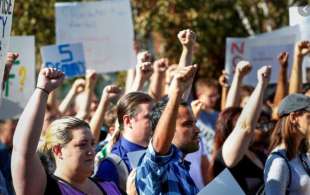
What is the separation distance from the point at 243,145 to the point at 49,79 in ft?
5.93

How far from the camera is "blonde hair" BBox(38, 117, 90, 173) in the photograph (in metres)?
4.58

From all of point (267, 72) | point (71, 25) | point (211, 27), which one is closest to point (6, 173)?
point (267, 72)

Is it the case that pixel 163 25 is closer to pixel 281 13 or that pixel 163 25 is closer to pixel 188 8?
pixel 188 8

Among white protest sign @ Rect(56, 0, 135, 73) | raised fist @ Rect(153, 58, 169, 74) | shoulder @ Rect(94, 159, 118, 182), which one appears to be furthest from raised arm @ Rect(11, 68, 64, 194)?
white protest sign @ Rect(56, 0, 135, 73)

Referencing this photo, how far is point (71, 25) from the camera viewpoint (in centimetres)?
820

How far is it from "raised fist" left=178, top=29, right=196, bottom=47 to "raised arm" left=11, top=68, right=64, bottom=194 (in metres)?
1.71

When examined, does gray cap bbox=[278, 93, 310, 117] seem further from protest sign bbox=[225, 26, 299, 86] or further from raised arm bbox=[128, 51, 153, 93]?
protest sign bbox=[225, 26, 299, 86]

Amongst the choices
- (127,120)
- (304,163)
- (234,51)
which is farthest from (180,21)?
(304,163)

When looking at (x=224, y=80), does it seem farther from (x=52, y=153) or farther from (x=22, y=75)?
(x=52, y=153)

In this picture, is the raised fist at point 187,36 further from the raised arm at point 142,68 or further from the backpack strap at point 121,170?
the backpack strap at point 121,170

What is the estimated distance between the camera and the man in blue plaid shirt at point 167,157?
406cm

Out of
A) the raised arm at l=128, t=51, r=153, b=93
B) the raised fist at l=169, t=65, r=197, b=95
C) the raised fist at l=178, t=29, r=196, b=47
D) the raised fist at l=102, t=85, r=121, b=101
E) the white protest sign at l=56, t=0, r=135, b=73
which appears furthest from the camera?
the white protest sign at l=56, t=0, r=135, b=73

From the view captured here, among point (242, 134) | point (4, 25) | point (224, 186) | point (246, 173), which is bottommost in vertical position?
point (246, 173)

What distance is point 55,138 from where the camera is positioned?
4.61m
